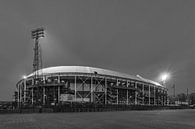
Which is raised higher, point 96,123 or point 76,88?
point 76,88

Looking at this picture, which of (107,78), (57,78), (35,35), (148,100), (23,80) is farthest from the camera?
(148,100)

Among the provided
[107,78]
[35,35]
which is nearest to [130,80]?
[107,78]

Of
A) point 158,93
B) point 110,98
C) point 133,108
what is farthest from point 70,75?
point 158,93

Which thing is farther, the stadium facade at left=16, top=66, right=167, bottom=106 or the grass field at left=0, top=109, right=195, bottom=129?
the stadium facade at left=16, top=66, right=167, bottom=106

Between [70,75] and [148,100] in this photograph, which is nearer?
[70,75]

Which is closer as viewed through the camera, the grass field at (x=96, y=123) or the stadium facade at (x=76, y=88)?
the grass field at (x=96, y=123)

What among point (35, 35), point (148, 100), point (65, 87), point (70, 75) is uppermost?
point (35, 35)

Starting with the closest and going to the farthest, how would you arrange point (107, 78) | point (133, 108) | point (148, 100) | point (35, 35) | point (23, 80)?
point (35, 35), point (133, 108), point (107, 78), point (23, 80), point (148, 100)

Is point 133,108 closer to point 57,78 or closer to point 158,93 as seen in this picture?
point 57,78

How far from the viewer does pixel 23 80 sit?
9738 centimetres

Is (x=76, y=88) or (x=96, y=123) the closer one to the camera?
(x=96, y=123)

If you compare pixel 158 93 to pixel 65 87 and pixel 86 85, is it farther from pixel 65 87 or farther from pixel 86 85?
pixel 65 87

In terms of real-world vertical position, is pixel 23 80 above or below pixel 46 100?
above

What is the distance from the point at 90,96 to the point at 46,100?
59.6 ft
